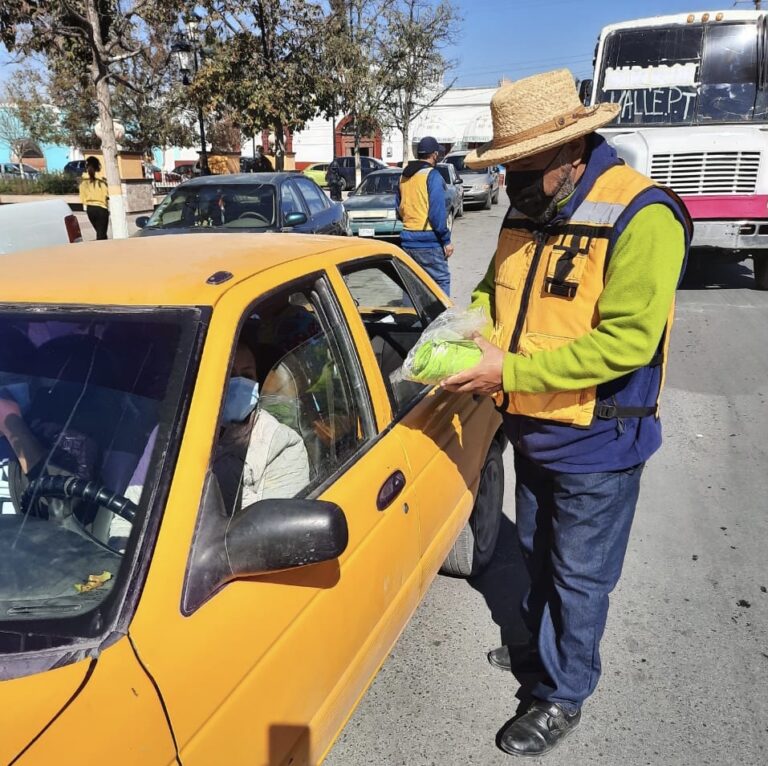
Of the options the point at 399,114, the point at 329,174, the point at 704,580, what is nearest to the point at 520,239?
the point at 704,580

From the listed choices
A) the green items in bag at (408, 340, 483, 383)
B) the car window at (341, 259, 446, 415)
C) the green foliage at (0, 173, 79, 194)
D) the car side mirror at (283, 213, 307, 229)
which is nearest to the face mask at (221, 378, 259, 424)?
the green items in bag at (408, 340, 483, 383)

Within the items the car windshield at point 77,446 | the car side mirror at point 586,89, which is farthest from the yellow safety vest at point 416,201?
the car windshield at point 77,446

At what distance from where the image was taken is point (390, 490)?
84.8 inches

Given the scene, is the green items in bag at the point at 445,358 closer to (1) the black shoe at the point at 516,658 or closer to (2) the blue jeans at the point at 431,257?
(1) the black shoe at the point at 516,658

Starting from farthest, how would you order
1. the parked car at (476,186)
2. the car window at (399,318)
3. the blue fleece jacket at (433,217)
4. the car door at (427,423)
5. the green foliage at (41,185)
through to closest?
1. the green foliage at (41,185)
2. the parked car at (476,186)
3. the blue fleece jacket at (433,217)
4. the car window at (399,318)
5. the car door at (427,423)

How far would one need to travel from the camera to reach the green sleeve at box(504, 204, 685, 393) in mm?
1833

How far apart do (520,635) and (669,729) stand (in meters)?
0.67

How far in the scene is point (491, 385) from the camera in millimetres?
2096

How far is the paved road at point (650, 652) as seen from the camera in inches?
93.0

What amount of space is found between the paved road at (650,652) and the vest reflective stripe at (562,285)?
3.84ft

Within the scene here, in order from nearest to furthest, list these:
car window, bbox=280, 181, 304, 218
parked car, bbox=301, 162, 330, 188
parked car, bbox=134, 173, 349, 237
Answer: parked car, bbox=134, 173, 349, 237 → car window, bbox=280, 181, 304, 218 → parked car, bbox=301, 162, 330, 188

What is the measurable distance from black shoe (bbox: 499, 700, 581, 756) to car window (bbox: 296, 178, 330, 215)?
7380mm

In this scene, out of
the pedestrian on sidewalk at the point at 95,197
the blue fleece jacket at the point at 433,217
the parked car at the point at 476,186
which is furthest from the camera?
the parked car at the point at 476,186

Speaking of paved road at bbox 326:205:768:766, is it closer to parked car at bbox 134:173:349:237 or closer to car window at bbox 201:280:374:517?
car window at bbox 201:280:374:517
